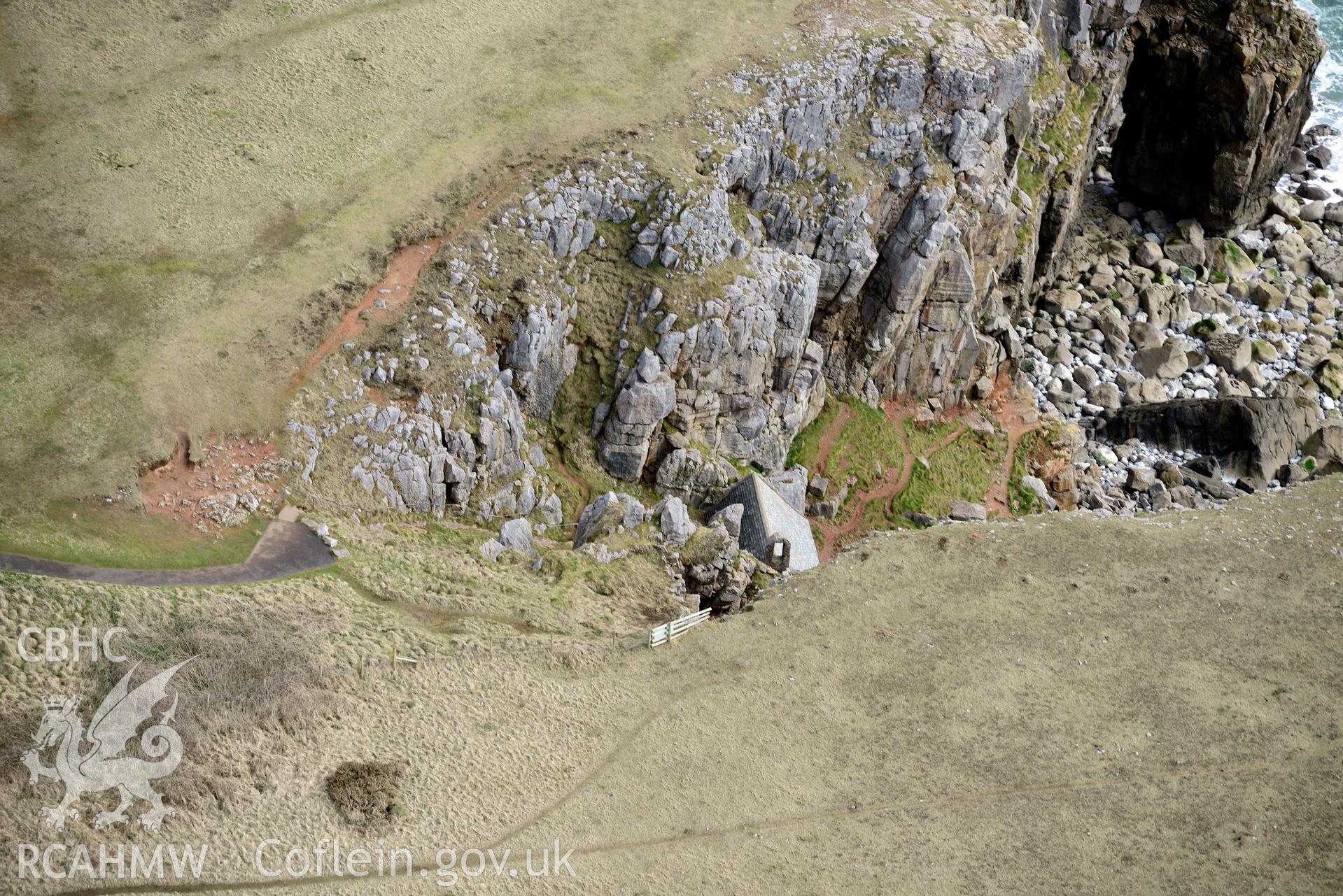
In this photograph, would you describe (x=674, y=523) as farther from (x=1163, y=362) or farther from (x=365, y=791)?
(x=1163, y=362)

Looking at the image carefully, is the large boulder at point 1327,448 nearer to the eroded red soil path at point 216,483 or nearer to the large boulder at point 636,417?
the large boulder at point 636,417

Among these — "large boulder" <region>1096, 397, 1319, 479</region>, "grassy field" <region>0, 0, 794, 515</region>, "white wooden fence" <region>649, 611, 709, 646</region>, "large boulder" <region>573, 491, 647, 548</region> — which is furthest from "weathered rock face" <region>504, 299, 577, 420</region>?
"large boulder" <region>1096, 397, 1319, 479</region>

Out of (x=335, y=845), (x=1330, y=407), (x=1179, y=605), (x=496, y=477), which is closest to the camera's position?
(x=335, y=845)

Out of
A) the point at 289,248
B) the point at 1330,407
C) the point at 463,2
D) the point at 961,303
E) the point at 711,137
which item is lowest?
the point at 1330,407

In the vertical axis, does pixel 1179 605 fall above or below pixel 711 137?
below

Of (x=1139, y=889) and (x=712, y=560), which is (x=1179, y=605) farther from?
(x=712, y=560)

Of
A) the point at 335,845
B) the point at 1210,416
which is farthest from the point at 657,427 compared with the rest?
the point at 1210,416

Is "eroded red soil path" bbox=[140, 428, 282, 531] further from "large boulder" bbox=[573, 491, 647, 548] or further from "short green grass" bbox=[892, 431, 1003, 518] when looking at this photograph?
"short green grass" bbox=[892, 431, 1003, 518]
